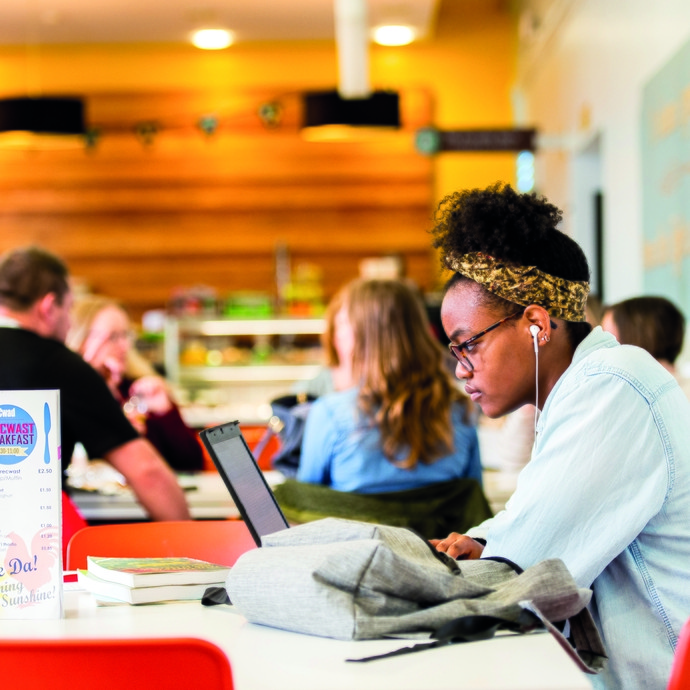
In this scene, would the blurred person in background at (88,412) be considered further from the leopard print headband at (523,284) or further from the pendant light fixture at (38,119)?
the pendant light fixture at (38,119)

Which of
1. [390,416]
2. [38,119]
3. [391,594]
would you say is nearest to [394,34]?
[38,119]

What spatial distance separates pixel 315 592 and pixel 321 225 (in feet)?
26.3

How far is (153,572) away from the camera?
1523 mm

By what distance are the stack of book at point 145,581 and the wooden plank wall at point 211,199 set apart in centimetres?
755

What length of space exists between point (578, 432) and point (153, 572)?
0.67 metres

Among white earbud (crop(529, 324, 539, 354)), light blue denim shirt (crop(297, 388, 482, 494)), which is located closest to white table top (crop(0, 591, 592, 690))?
white earbud (crop(529, 324, 539, 354))

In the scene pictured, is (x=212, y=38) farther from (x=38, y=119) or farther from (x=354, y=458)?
(x=354, y=458)

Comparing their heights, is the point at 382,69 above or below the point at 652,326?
above

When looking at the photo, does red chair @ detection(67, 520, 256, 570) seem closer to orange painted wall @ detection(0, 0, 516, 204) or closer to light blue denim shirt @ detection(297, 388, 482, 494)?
light blue denim shirt @ detection(297, 388, 482, 494)

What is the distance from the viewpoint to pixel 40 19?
845 cm

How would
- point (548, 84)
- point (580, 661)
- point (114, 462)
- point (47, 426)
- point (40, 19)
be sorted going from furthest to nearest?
point (40, 19), point (548, 84), point (114, 462), point (47, 426), point (580, 661)

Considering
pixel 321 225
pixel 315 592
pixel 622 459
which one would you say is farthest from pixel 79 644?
pixel 321 225

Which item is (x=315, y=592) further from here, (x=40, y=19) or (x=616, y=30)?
(x=40, y=19)

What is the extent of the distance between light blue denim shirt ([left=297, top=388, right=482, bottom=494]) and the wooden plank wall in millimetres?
6140
